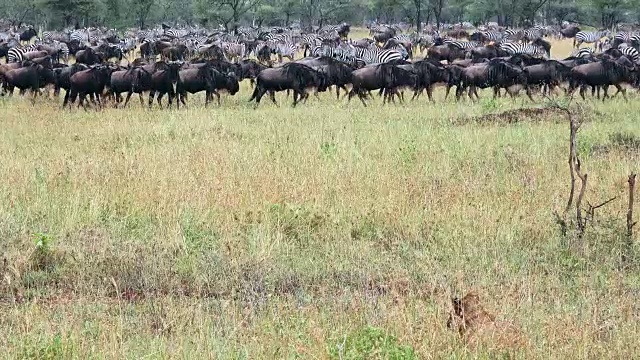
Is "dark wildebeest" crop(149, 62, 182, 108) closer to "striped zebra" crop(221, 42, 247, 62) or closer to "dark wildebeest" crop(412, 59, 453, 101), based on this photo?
"dark wildebeest" crop(412, 59, 453, 101)

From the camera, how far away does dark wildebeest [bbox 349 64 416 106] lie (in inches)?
866

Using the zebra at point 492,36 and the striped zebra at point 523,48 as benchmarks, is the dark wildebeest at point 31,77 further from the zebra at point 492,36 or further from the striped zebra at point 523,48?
the zebra at point 492,36

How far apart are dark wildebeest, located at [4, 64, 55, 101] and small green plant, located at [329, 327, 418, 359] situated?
19491mm

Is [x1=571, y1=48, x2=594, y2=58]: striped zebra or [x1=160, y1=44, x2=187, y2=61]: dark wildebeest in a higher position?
[x1=571, y1=48, x2=594, y2=58]: striped zebra

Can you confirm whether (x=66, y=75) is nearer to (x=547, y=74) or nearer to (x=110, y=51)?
(x=547, y=74)

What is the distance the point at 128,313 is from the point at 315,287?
148 cm

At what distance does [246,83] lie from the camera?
28.2 metres

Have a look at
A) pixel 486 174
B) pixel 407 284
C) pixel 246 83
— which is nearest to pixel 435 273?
pixel 407 284

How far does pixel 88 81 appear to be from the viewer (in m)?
21.4

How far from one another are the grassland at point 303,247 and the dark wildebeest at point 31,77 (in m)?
9.61

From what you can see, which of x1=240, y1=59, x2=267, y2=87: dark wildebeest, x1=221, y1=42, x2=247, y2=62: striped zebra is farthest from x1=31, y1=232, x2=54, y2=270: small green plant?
x1=221, y1=42, x2=247, y2=62: striped zebra

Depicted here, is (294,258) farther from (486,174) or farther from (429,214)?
(486,174)

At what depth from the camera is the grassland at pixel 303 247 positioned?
209 inches

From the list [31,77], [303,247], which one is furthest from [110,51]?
[303,247]
